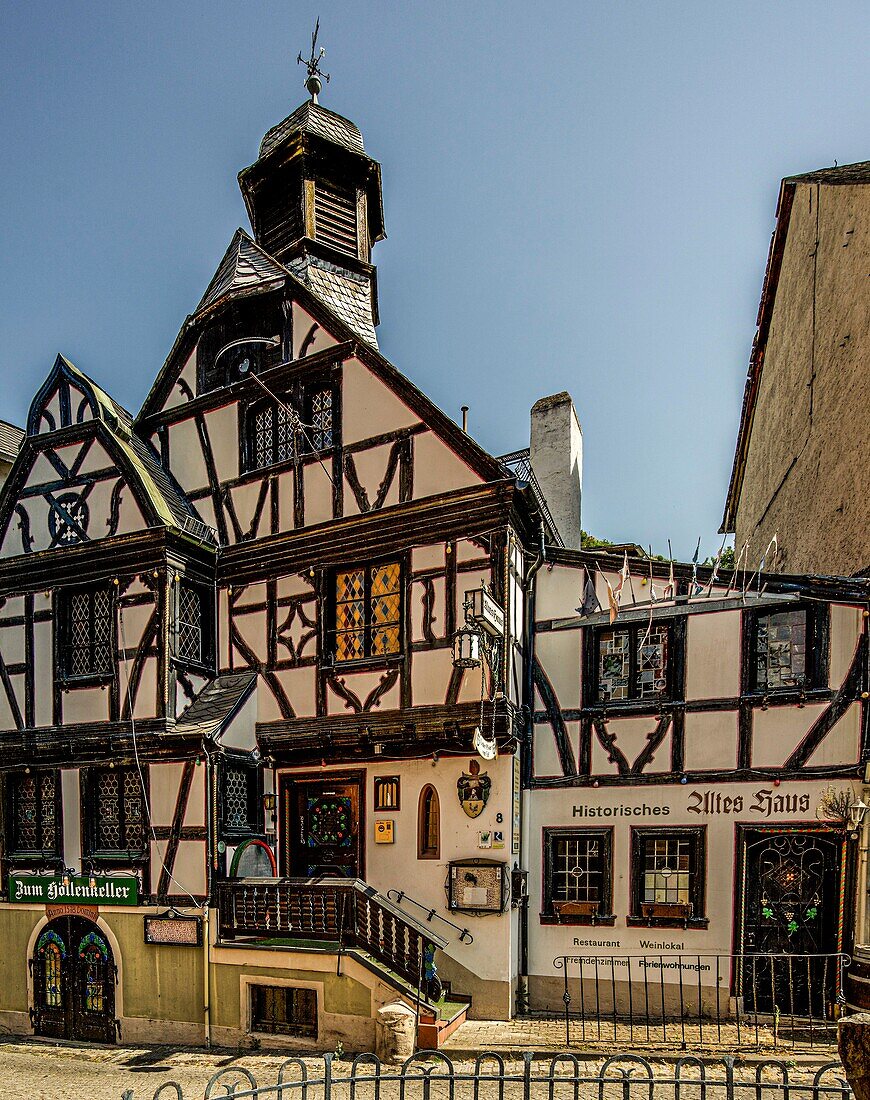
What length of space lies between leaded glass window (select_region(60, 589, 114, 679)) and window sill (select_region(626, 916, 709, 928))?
8.77 meters

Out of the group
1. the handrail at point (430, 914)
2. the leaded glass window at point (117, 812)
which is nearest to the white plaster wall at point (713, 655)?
the handrail at point (430, 914)

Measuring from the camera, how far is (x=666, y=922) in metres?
11.9

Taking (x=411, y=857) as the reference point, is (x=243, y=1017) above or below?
below

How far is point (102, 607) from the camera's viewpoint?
14336mm

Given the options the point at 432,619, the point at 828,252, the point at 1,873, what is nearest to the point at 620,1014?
the point at 432,619

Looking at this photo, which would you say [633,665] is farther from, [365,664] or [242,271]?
[242,271]

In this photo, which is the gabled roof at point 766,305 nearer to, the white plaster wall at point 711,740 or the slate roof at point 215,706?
the white plaster wall at point 711,740

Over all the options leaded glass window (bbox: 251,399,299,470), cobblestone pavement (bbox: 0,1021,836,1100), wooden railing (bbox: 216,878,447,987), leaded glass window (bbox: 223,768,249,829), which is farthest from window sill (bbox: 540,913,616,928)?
leaded glass window (bbox: 251,399,299,470)

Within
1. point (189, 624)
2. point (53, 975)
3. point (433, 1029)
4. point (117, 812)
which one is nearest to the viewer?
point (433, 1029)

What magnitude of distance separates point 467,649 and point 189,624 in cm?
533

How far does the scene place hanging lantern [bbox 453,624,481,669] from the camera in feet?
36.5

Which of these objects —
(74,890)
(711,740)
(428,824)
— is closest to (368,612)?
(428,824)

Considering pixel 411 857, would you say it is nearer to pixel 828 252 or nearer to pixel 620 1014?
pixel 620 1014

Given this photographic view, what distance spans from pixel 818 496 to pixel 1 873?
599 inches
